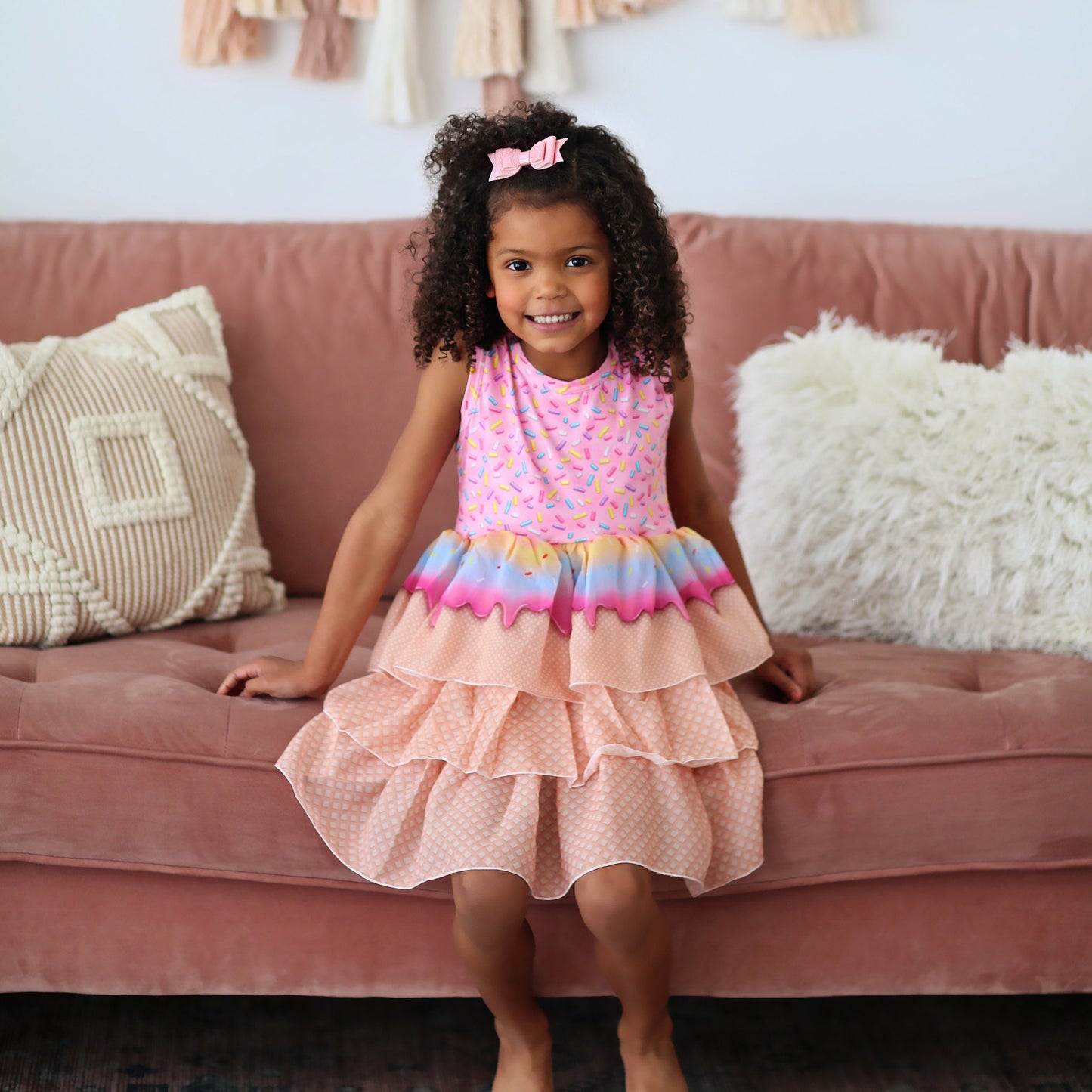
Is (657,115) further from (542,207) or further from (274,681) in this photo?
(274,681)

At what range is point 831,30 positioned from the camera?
1911 mm

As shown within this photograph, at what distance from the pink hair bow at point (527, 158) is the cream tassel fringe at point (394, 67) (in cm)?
83

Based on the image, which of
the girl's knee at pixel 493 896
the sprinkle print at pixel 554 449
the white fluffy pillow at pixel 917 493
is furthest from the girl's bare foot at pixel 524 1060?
the white fluffy pillow at pixel 917 493

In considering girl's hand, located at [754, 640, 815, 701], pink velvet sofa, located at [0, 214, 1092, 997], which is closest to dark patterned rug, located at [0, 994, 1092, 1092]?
pink velvet sofa, located at [0, 214, 1092, 997]

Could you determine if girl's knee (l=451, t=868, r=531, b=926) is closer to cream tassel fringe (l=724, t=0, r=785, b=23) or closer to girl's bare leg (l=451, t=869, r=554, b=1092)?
girl's bare leg (l=451, t=869, r=554, b=1092)

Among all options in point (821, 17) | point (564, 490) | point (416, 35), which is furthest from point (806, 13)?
point (564, 490)

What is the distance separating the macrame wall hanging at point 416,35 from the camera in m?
1.87

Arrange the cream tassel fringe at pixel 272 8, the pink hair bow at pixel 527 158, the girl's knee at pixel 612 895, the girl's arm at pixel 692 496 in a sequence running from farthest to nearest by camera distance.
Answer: the cream tassel fringe at pixel 272 8 < the girl's arm at pixel 692 496 < the pink hair bow at pixel 527 158 < the girl's knee at pixel 612 895

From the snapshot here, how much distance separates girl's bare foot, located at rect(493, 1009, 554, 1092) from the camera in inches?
41.4

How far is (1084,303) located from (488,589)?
1.01 meters

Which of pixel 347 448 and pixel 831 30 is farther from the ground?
pixel 831 30

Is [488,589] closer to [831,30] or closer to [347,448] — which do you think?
[347,448]

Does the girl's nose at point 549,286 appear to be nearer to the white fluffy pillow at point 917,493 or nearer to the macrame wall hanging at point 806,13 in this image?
the white fluffy pillow at point 917,493

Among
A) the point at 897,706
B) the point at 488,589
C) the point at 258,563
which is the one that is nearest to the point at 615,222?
the point at 488,589
